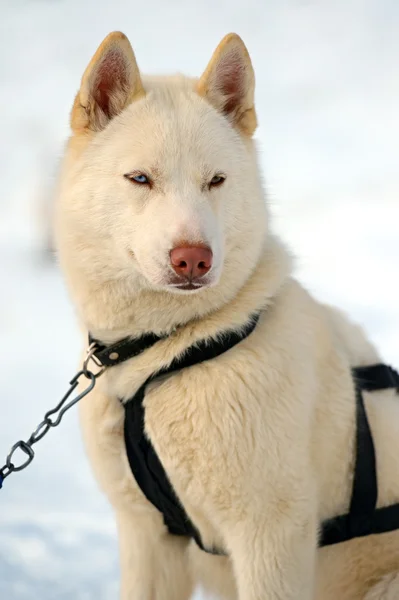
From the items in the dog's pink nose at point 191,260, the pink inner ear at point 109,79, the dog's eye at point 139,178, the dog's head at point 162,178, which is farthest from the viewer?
the pink inner ear at point 109,79

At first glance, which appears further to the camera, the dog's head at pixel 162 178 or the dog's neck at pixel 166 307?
the dog's neck at pixel 166 307

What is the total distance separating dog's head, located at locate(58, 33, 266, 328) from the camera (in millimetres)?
3537

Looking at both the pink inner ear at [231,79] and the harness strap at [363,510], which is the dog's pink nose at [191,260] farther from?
the harness strap at [363,510]

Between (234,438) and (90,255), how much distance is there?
114 cm

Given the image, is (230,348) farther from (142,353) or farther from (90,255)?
(90,255)

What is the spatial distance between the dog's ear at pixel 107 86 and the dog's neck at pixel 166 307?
860 millimetres

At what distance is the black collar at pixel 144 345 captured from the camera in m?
3.84

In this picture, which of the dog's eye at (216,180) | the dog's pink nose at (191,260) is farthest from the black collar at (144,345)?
the dog's eye at (216,180)

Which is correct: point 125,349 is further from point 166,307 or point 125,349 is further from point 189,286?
point 189,286

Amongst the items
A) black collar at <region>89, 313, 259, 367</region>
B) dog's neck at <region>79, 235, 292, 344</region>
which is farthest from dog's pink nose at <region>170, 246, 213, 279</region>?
black collar at <region>89, 313, 259, 367</region>

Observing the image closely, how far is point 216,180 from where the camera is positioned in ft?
12.4

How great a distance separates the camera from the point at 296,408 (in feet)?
12.6

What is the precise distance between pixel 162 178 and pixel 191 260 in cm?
47

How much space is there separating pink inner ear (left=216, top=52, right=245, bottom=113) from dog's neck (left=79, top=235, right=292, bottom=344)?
887 millimetres
